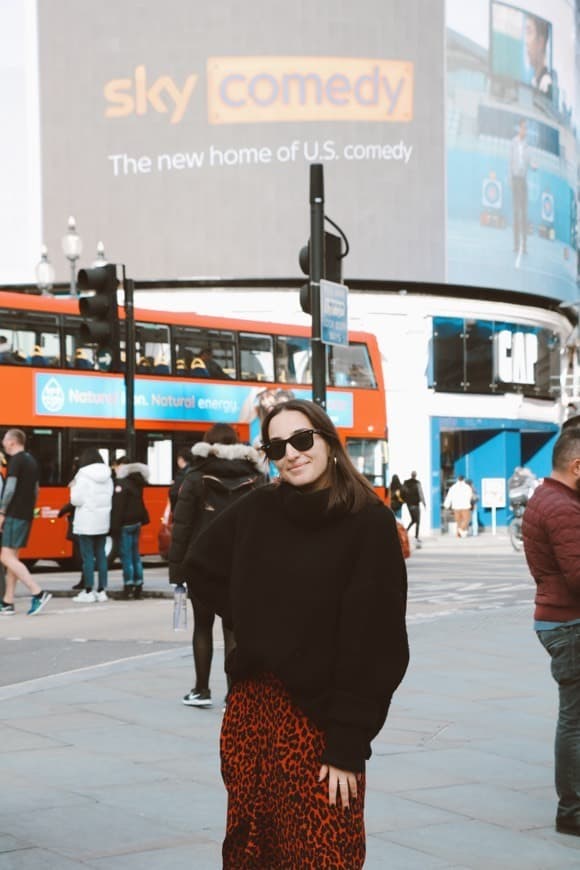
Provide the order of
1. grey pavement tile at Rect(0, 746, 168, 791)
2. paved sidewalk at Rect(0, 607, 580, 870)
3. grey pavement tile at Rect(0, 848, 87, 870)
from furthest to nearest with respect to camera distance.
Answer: grey pavement tile at Rect(0, 746, 168, 791)
paved sidewalk at Rect(0, 607, 580, 870)
grey pavement tile at Rect(0, 848, 87, 870)

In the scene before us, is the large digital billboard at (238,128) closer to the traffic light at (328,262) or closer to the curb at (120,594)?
the curb at (120,594)

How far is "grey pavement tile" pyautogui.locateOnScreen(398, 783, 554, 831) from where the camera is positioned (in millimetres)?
5885

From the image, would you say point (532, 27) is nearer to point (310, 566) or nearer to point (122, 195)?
point (122, 195)

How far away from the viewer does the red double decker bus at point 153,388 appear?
2145 cm

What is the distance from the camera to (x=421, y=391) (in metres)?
43.4

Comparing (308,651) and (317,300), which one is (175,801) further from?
(317,300)

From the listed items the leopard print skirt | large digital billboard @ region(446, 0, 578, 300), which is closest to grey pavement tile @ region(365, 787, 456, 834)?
the leopard print skirt

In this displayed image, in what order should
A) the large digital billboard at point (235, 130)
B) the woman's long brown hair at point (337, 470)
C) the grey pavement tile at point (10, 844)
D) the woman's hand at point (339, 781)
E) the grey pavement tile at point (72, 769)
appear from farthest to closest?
the large digital billboard at point (235, 130) < the grey pavement tile at point (72, 769) < the grey pavement tile at point (10, 844) < the woman's long brown hair at point (337, 470) < the woman's hand at point (339, 781)

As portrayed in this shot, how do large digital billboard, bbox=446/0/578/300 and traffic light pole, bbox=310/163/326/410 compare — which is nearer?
traffic light pole, bbox=310/163/326/410

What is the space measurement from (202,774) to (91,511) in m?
10.1

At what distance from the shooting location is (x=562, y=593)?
228 inches

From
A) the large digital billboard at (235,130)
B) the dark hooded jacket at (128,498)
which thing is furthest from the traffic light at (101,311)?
the large digital billboard at (235,130)

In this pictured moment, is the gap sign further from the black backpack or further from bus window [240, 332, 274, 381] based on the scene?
bus window [240, 332, 274, 381]

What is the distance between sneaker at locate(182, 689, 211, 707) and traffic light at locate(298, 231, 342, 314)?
275 centimetres
